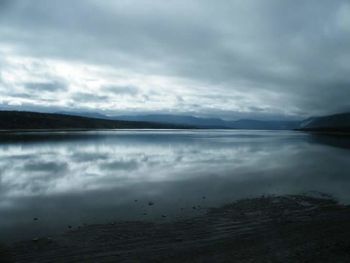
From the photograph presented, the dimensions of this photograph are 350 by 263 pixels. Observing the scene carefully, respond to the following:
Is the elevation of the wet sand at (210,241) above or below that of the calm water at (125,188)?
above

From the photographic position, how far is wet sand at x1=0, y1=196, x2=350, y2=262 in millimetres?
11632

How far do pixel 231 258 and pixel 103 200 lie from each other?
39.4ft

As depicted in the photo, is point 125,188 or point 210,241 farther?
point 125,188

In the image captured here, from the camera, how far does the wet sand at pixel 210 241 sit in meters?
11.6

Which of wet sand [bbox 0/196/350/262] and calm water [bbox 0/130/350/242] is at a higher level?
wet sand [bbox 0/196/350/262]

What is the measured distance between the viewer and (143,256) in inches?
465

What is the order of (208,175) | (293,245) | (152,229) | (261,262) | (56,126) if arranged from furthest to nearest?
(56,126) < (208,175) < (152,229) < (293,245) < (261,262)

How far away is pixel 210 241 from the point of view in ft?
44.1

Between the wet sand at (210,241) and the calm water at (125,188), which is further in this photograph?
the calm water at (125,188)

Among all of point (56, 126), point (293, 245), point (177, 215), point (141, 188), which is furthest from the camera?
point (56, 126)

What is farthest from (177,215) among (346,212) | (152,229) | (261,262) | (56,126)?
(56,126)

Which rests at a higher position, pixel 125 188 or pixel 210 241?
pixel 210 241

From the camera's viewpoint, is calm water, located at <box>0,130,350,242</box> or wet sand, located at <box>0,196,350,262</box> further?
calm water, located at <box>0,130,350,242</box>

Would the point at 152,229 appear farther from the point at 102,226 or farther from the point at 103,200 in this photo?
the point at 103,200
